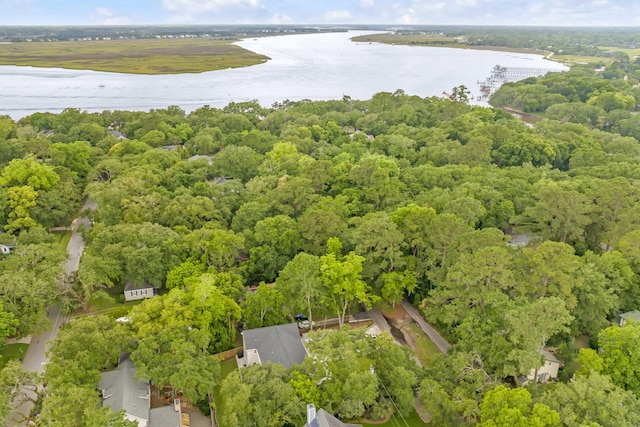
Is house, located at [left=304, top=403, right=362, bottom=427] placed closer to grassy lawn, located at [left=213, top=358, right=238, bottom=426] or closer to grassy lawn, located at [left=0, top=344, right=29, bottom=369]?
grassy lawn, located at [left=213, top=358, right=238, bottom=426]

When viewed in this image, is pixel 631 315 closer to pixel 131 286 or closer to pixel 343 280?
pixel 343 280

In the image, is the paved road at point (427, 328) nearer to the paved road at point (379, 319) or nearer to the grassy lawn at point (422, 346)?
the grassy lawn at point (422, 346)

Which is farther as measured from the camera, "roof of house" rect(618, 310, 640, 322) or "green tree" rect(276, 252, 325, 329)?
"green tree" rect(276, 252, 325, 329)

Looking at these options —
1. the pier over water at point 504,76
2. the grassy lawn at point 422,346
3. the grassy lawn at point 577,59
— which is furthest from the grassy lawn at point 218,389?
the grassy lawn at point 577,59

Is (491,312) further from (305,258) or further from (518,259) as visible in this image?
(305,258)

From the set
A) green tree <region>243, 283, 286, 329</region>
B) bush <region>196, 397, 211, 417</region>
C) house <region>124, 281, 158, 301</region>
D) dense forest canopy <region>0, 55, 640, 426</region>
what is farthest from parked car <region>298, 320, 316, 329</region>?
house <region>124, 281, 158, 301</region>
